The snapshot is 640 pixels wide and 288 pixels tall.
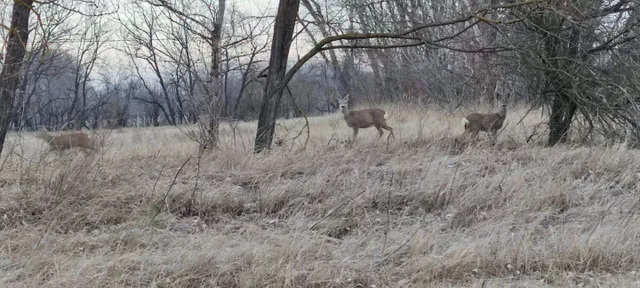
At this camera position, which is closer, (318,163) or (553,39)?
(318,163)

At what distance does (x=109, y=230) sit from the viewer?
14.4ft

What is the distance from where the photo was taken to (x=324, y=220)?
4.62 m

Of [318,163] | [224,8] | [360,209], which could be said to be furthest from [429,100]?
[360,209]

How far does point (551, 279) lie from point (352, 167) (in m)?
3.21

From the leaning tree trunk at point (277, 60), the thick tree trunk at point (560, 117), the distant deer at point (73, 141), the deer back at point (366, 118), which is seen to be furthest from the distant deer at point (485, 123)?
the distant deer at point (73, 141)

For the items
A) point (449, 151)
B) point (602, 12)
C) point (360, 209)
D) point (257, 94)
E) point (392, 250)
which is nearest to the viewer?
point (392, 250)

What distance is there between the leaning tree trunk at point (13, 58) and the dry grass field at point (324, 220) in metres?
1.43

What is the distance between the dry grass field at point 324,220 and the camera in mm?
3490

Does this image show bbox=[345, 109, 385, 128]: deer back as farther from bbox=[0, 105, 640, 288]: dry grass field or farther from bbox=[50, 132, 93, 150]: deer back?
bbox=[50, 132, 93, 150]: deer back

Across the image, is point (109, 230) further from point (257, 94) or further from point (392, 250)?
point (257, 94)

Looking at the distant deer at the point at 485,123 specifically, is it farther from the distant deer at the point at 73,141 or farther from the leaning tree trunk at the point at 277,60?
the distant deer at the point at 73,141

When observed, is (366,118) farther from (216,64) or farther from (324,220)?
(324,220)

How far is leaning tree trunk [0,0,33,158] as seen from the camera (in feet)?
23.0

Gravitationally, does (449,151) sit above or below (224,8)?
below
